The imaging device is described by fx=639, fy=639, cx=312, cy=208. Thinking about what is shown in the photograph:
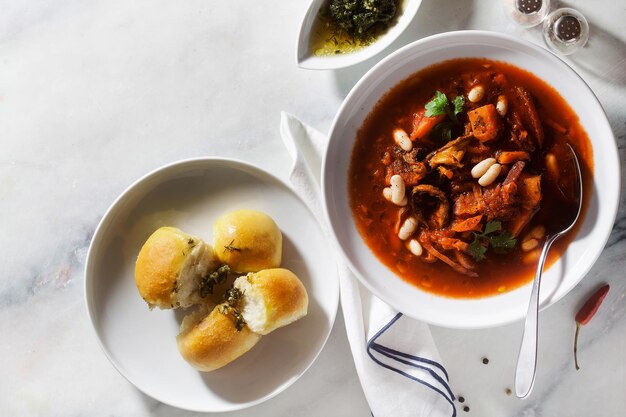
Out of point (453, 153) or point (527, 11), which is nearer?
point (453, 153)

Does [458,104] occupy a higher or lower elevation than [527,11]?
lower

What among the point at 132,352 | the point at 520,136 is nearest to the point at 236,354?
the point at 132,352

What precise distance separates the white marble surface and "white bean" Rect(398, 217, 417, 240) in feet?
2.10

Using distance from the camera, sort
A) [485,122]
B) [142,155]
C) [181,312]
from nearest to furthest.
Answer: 1. [485,122]
2. [181,312]
3. [142,155]

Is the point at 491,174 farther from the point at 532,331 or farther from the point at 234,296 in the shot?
the point at 234,296

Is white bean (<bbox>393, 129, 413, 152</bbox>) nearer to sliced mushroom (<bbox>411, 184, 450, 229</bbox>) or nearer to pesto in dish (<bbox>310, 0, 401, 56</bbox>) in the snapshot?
sliced mushroom (<bbox>411, 184, 450, 229</bbox>)

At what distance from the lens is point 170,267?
2.99 m

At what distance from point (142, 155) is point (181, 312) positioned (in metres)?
0.86

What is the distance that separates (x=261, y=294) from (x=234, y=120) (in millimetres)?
969

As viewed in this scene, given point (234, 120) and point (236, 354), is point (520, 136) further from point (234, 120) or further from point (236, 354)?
point (236, 354)

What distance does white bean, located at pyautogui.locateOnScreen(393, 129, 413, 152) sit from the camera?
296 cm

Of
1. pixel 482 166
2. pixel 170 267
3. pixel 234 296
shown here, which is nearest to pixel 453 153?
pixel 482 166

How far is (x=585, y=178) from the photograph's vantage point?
2.96m

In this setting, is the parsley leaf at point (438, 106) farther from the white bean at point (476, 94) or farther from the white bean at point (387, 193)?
the white bean at point (387, 193)
